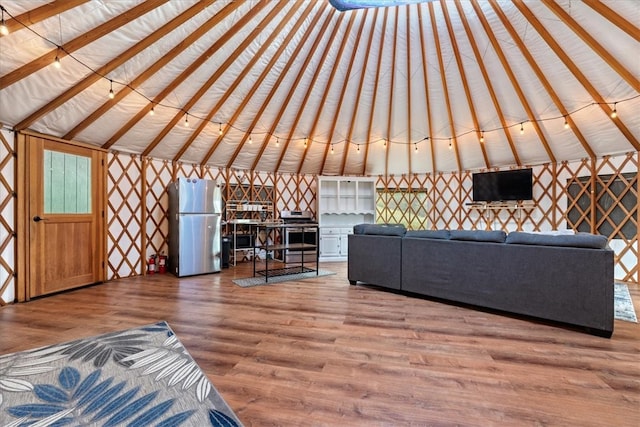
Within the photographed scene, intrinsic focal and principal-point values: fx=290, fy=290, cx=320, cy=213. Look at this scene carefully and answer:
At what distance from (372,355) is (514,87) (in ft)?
12.6

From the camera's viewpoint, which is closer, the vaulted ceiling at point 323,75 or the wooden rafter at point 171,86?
the vaulted ceiling at point 323,75

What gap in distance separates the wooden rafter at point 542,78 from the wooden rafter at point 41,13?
3.52 m

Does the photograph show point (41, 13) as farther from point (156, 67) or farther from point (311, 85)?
point (311, 85)

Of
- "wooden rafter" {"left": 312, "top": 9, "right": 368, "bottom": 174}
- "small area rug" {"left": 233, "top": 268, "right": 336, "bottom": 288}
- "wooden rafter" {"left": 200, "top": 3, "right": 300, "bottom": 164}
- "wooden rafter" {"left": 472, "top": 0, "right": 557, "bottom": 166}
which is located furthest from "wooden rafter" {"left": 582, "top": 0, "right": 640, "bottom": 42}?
"small area rug" {"left": 233, "top": 268, "right": 336, "bottom": 288}

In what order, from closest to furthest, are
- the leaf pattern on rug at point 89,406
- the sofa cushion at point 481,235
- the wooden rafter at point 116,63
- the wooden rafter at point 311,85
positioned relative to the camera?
the leaf pattern on rug at point 89,406 → the wooden rafter at point 116,63 → the sofa cushion at point 481,235 → the wooden rafter at point 311,85

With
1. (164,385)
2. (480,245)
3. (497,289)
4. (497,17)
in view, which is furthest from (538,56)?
(164,385)

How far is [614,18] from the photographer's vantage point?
8.11 ft

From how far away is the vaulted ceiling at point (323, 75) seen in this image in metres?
2.55

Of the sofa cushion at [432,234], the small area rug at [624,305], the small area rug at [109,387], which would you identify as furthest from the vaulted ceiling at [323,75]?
the small area rug at [109,387]

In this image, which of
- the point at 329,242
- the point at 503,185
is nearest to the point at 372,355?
the point at 329,242

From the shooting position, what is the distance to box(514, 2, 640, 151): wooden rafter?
111 inches

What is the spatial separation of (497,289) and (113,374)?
309cm

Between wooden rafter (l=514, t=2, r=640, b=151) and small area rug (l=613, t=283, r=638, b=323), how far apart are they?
6.42 feet

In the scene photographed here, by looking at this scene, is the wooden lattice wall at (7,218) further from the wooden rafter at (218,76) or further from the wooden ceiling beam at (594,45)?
the wooden ceiling beam at (594,45)
